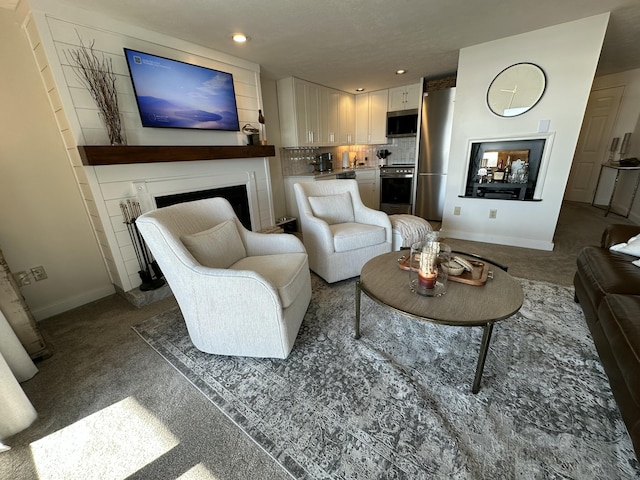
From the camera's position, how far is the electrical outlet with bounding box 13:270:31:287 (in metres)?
1.98

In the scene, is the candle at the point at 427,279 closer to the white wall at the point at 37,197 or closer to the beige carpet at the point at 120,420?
the beige carpet at the point at 120,420

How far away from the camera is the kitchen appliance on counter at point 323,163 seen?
181 inches

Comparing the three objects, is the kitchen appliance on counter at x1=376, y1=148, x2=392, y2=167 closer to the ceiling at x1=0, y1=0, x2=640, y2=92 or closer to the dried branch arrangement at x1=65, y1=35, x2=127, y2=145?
the ceiling at x1=0, y1=0, x2=640, y2=92

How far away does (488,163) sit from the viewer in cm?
321

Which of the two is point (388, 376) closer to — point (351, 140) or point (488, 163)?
point (488, 163)

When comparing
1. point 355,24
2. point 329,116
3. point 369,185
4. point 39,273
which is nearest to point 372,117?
point 329,116

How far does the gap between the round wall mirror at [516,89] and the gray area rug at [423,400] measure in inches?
88.4

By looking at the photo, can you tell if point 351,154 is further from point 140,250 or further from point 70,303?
point 70,303

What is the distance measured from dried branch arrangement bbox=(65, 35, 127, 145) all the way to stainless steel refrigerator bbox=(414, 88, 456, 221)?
12.9ft

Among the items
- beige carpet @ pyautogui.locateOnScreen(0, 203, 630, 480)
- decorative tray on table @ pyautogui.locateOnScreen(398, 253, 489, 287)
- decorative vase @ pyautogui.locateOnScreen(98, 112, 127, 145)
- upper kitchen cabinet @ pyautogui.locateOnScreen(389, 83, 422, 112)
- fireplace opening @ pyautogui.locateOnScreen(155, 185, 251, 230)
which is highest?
upper kitchen cabinet @ pyautogui.locateOnScreen(389, 83, 422, 112)

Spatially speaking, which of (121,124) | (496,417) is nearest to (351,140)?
(121,124)

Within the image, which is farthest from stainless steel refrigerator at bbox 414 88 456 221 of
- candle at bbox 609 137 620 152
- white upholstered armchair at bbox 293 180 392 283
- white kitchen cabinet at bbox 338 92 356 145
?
candle at bbox 609 137 620 152

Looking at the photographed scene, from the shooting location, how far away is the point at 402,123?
463 cm

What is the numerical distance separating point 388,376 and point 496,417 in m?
0.49
